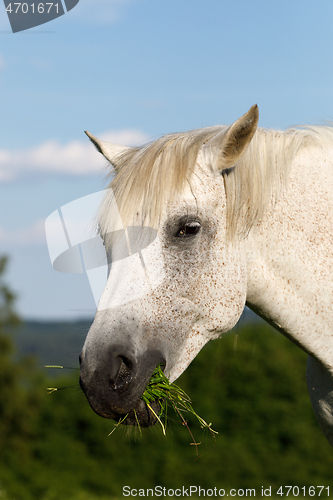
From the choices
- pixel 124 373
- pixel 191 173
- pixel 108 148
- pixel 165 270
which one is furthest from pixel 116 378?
pixel 108 148

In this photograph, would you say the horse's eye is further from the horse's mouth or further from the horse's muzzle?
the horse's mouth

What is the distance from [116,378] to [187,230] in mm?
771

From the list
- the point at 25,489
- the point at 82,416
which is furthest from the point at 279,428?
the point at 25,489

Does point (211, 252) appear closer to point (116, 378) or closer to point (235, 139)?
point (235, 139)

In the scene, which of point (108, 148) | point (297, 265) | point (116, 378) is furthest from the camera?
point (108, 148)

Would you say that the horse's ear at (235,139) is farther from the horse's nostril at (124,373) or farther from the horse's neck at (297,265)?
the horse's nostril at (124,373)

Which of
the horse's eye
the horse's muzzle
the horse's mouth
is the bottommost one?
the horse's mouth

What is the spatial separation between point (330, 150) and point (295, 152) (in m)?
0.26

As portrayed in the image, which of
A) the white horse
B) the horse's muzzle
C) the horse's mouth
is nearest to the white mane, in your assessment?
the white horse

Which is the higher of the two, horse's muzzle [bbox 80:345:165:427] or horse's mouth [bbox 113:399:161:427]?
horse's muzzle [bbox 80:345:165:427]

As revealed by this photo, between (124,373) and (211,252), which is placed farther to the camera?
(211,252)

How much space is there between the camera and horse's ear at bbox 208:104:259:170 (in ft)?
6.88

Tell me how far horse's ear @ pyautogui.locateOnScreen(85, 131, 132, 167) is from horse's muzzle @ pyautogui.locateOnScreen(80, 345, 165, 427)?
1.22 metres

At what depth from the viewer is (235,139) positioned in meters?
2.19
